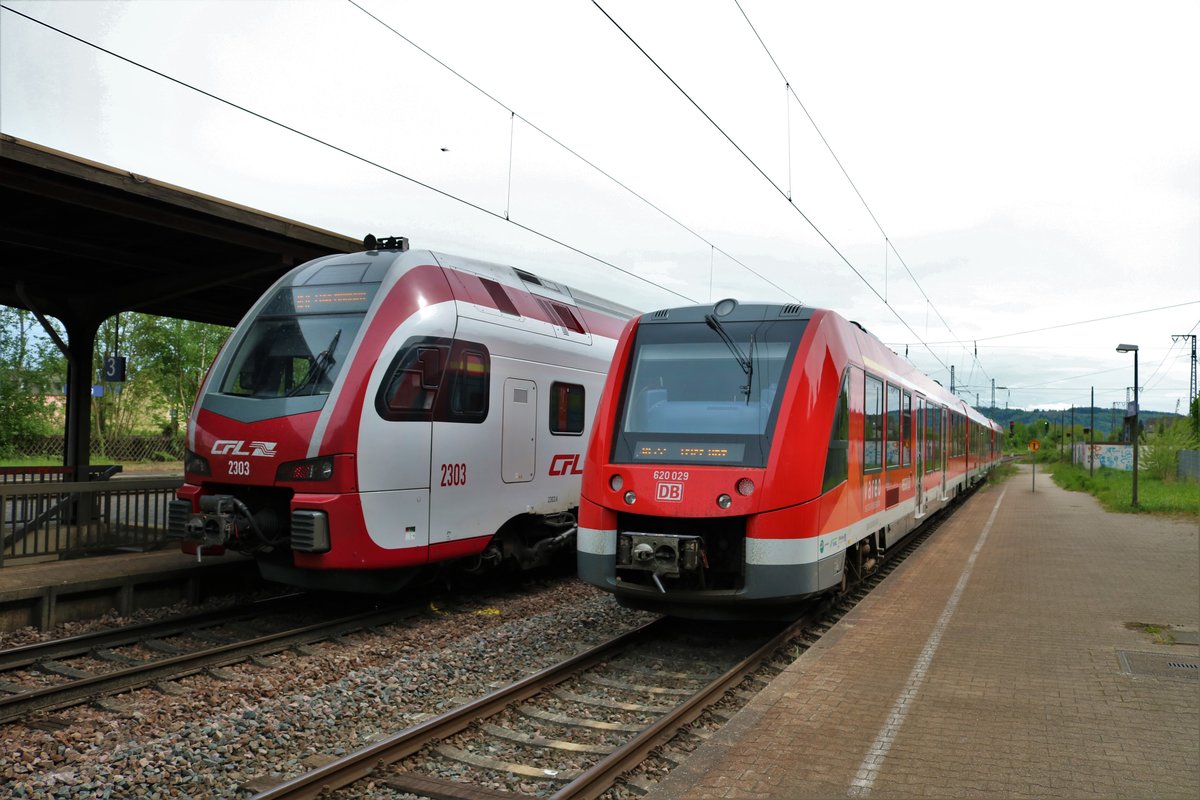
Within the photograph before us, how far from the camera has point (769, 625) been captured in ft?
29.7

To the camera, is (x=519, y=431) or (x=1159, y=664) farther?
(x=519, y=431)

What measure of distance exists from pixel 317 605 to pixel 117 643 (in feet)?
7.56

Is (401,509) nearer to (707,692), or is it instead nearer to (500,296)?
(500,296)

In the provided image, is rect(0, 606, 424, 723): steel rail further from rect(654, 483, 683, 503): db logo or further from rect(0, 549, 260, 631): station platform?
rect(654, 483, 683, 503): db logo

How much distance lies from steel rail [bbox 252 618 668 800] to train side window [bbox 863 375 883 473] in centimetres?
364

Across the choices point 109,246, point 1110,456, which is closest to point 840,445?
point 109,246

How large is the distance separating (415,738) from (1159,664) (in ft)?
20.3

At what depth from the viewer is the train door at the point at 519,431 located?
398 inches

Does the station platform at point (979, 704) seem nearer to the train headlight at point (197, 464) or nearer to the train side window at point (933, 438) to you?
the train side window at point (933, 438)

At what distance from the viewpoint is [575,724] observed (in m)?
6.08

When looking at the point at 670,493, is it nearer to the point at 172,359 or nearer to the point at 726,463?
Answer: the point at 726,463

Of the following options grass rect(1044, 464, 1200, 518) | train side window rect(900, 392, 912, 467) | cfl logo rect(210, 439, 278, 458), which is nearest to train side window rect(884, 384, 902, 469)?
train side window rect(900, 392, 912, 467)

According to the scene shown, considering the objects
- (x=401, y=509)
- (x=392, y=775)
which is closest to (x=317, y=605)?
(x=401, y=509)

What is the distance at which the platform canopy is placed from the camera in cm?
917
